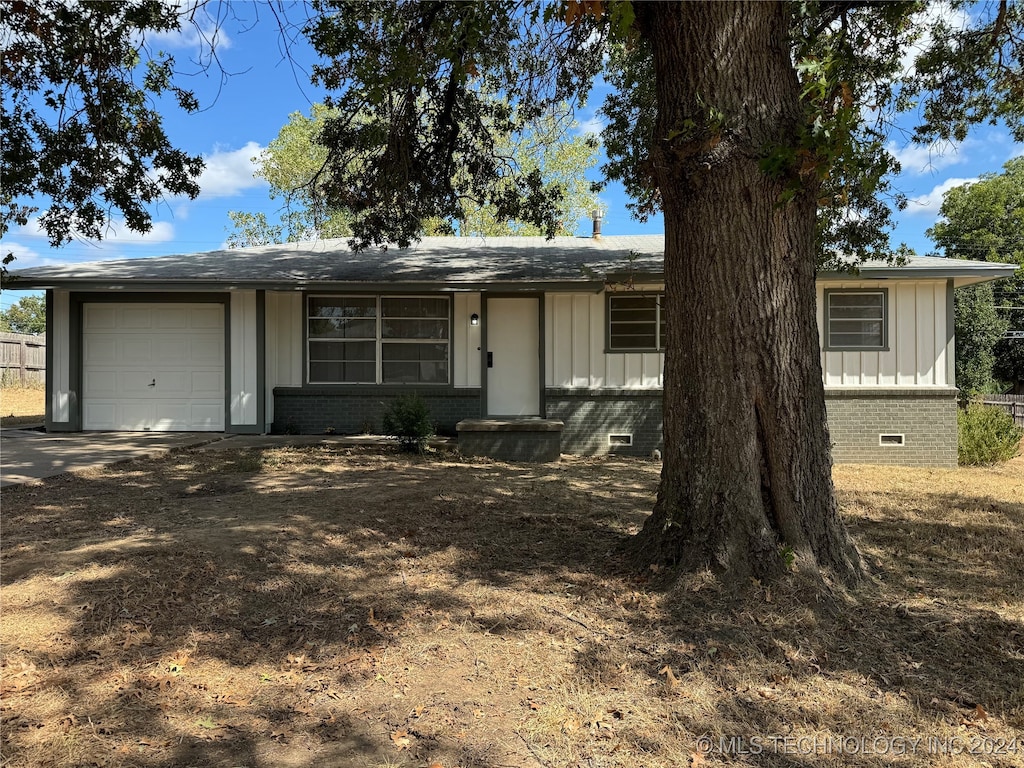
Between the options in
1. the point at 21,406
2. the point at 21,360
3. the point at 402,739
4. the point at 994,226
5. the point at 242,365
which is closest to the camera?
the point at 402,739

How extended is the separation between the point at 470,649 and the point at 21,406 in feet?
60.8

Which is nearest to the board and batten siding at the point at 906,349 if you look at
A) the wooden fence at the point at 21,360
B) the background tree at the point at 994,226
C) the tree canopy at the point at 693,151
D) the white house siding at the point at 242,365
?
the tree canopy at the point at 693,151

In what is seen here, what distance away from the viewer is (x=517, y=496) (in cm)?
651

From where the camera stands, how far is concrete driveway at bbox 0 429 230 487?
291 inches

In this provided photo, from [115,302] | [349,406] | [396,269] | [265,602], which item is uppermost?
[396,269]

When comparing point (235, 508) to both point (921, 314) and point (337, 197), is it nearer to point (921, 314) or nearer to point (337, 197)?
point (337, 197)

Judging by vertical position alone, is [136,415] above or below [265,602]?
above

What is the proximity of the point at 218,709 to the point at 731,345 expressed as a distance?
322cm

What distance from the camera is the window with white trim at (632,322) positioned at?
10.9 meters

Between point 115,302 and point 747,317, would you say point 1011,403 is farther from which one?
point 115,302

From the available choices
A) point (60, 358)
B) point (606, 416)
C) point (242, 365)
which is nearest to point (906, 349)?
point (606, 416)

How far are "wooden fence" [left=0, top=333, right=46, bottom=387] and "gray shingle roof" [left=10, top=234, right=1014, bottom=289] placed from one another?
11.5m

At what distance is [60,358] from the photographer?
10641mm

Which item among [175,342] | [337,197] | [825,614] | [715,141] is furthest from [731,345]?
[175,342]
